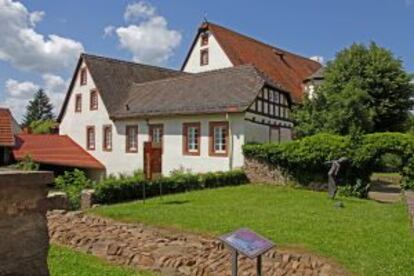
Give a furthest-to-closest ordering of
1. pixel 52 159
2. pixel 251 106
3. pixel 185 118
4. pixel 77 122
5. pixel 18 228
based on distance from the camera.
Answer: pixel 77 122 < pixel 52 159 < pixel 185 118 < pixel 251 106 < pixel 18 228

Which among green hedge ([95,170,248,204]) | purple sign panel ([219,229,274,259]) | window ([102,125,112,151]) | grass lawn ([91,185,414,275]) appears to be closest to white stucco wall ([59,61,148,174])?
window ([102,125,112,151])

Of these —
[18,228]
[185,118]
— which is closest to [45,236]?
[18,228]

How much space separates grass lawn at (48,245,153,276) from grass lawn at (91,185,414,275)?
3334 mm

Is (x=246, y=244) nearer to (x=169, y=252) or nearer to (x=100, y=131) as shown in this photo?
(x=169, y=252)

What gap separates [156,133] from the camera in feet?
89.7

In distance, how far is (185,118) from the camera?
2553cm

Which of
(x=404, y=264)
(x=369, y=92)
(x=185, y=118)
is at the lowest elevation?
(x=404, y=264)

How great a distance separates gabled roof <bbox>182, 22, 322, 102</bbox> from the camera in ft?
115

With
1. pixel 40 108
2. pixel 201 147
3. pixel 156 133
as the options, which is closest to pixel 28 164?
pixel 156 133

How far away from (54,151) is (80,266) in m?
25.2

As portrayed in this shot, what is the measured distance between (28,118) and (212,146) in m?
62.8

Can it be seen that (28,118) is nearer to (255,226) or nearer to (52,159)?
(52,159)

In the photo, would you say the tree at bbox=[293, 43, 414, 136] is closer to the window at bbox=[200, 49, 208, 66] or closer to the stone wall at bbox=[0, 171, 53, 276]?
the window at bbox=[200, 49, 208, 66]

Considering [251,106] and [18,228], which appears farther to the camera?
[251,106]
